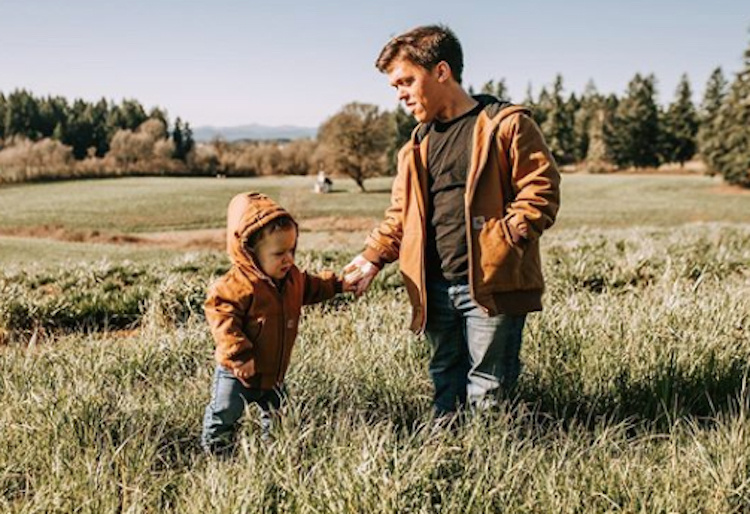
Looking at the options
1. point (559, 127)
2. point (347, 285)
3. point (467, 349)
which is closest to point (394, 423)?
point (467, 349)

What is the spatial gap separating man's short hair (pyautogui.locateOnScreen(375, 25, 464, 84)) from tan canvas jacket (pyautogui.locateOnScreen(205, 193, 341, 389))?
3.00ft

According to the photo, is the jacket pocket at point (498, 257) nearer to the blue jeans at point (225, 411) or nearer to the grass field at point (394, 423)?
the grass field at point (394, 423)

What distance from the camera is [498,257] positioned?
2775 millimetres

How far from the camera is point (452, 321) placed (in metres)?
3.15

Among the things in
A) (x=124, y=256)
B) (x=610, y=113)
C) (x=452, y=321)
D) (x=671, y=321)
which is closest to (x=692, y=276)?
(x=671, y=321)

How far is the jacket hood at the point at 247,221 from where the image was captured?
2.68m

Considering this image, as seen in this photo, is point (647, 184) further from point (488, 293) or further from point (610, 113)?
point (488, 293)

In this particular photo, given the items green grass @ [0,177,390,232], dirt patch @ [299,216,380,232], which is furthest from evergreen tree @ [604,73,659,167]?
dirt patch @ [299,216,380,232]

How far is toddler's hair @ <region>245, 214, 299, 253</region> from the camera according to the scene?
2.70 metres

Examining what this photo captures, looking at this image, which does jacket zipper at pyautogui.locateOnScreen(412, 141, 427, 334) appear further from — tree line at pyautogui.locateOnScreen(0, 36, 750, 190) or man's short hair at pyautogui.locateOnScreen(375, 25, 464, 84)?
tree line at pyautogui.locateOnScreen(0, 36, 750, 190)

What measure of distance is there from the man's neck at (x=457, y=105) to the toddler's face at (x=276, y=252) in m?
0.92

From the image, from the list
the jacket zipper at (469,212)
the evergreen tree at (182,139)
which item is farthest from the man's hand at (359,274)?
the evergreen tree at (182,139)

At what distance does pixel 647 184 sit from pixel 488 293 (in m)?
48.2

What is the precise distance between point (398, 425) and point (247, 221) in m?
1.16
